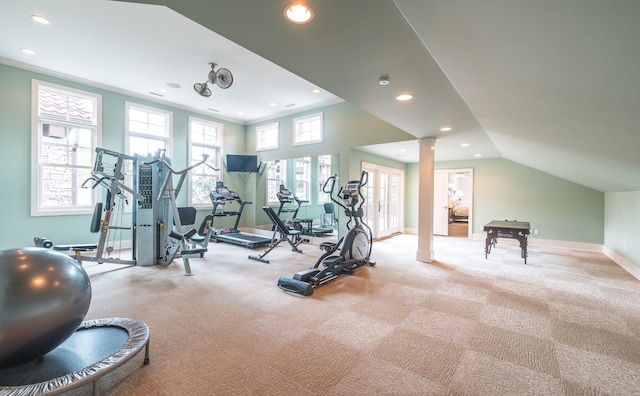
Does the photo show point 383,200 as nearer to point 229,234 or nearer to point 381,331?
point 229,234

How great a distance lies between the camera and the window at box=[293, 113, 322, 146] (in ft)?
23.6

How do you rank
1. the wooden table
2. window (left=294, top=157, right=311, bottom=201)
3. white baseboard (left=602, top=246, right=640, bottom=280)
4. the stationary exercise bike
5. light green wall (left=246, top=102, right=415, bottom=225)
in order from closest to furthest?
the stationary exercise bike < white baseboard (left=602, top=246, right=640, bottom=280) < the wooden table < light green wall (left=246, top=102, right=415, bottom=225) < window (left=294, top=157, right=311, bottom=201)

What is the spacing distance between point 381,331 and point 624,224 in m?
5.41

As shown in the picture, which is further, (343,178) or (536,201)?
(536,201)

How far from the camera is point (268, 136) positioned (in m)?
8.25

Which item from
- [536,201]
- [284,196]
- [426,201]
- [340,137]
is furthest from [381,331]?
[536,201]

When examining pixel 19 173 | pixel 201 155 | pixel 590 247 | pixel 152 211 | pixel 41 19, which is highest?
pixel 41 19

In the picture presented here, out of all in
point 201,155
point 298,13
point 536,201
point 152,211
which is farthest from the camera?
point 201,155

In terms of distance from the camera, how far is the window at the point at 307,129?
7184 millimetres

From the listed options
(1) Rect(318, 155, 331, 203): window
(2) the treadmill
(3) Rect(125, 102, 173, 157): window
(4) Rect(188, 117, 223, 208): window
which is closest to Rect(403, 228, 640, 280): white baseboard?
(1) Rect(318, 155, 331, 203): window

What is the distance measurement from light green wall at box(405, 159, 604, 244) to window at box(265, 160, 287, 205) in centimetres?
511

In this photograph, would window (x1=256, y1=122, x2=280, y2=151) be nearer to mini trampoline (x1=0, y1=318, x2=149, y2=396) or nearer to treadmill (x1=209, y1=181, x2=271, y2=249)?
treadmill (x1=209, y1=181, x2=271, y2=249)

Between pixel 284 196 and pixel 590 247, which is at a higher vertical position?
pixel 284 196

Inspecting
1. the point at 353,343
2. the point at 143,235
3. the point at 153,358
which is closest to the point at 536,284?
the point at 353,343
